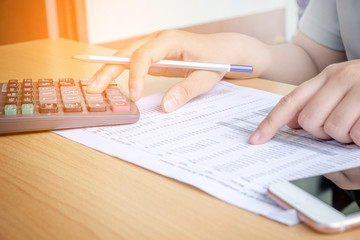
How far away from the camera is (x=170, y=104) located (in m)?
0.64

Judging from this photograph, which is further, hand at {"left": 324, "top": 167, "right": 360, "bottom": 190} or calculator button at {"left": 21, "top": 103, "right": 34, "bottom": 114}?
calculator button at {"left": 21, "top": 103, "right": 34, "bottom": 114}

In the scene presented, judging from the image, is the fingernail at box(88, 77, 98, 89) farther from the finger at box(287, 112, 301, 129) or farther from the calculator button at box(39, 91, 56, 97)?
the finger at box(287, 112, 301, 129)

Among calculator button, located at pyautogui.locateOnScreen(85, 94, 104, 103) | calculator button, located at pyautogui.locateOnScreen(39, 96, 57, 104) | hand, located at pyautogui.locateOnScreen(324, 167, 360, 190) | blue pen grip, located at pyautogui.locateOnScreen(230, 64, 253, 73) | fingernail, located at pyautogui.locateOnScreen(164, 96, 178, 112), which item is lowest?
hand, located at pyautogui.locateOnScreen(324, 167, 360, 190)

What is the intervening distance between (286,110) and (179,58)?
0.91 ft

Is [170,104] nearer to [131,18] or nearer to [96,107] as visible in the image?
[96,107]

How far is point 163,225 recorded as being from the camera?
1.16ft

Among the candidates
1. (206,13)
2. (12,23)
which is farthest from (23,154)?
(206,13)

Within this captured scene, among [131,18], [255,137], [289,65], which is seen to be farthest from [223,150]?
[131,18]

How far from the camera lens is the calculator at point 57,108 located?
547 mm

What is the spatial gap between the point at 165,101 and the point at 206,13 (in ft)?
8.99

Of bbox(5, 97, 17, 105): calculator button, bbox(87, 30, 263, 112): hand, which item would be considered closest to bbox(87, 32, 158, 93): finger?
bbox(87, 30, 263, 112): hand

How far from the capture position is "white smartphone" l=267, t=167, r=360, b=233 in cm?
33

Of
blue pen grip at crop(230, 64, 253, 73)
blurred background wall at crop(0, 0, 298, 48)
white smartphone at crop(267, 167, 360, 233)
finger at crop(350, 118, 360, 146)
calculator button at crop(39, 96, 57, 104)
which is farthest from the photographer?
blurred background wall at crop(0, 0, 298, 48)

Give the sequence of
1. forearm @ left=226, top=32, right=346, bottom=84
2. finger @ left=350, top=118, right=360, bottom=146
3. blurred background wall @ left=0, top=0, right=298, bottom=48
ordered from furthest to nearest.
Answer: blurred background wall @ left=0, top=0, right=298, bottom=48 < forearm @ left=226, top=32, right=346, bottom=84 < finger @ left=350, top=118, right=360, bottom=146
